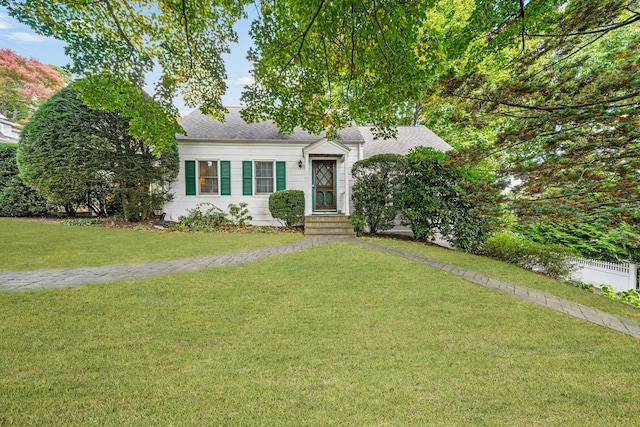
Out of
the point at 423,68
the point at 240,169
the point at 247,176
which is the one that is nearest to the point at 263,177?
the point at 247,176

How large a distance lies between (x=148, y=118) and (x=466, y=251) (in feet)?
31.1

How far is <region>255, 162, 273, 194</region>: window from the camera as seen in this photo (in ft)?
37.4

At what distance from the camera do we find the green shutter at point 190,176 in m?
10.9

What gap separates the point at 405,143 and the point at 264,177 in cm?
651

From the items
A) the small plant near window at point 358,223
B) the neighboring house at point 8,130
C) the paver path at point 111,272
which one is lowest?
the paver path at point 111,272

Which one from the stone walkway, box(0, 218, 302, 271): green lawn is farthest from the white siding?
the stone walkway

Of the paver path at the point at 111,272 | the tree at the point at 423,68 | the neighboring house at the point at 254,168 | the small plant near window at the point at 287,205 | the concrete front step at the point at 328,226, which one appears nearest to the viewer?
the tree at the point at 423,68

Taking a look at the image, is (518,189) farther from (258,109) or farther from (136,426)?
(258,109)

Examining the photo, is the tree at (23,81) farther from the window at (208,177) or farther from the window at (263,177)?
the window at (263,177)

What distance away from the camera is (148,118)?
6809mm

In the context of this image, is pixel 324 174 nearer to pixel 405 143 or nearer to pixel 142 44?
pixel 405 143

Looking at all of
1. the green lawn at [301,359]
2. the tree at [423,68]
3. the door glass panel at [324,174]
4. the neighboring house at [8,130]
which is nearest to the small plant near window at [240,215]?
the door glass panel at [324,174]

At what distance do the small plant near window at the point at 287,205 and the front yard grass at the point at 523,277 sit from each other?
133 inches

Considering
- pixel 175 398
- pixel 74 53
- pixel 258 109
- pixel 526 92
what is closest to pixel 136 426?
pixel 175 398
